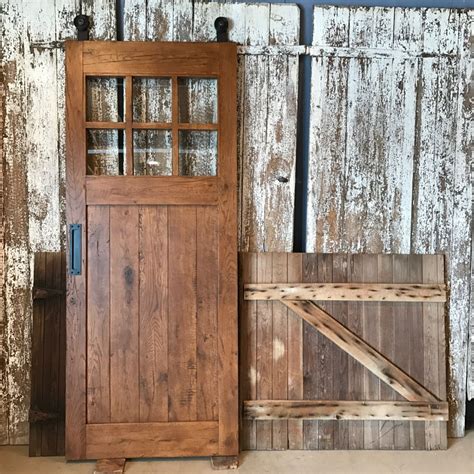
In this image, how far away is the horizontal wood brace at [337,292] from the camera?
2.55 m

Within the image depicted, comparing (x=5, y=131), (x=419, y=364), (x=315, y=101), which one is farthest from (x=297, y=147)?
(x=5, y=131)

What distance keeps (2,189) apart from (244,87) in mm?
1243

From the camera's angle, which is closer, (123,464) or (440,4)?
(123,464)

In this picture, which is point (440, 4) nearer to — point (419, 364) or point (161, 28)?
point (161, 28)

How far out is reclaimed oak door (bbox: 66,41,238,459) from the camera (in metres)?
2.42

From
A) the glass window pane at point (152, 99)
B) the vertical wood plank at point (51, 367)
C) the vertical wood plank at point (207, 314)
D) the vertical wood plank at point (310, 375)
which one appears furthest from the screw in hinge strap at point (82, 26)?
the vertical wood plank at point (310, 375)

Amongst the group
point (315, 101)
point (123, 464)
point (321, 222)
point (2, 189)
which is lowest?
point (123, 464)

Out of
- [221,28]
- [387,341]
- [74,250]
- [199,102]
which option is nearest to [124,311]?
[74,250]

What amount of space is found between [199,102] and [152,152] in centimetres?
32

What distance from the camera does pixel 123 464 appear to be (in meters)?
2.39

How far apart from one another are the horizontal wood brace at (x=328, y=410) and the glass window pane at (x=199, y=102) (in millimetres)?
1361

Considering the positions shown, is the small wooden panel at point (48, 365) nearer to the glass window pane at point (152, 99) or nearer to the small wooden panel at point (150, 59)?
the glass window pane at point (152, 99)

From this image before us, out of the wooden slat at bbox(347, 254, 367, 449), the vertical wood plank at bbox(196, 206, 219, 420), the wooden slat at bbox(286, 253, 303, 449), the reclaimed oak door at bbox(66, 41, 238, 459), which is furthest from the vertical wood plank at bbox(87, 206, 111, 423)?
the wooden slat at bbox(347, 254, 367, 449)

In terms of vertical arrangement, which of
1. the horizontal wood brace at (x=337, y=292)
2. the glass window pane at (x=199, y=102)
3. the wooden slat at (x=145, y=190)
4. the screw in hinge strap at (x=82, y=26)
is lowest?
the horizontal wood brace at (x=337, y=292)
